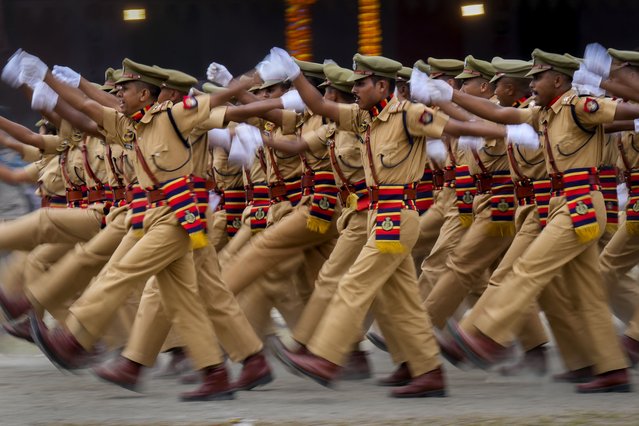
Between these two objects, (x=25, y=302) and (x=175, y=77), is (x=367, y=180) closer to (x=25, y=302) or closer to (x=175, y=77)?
(x=175, y=77)

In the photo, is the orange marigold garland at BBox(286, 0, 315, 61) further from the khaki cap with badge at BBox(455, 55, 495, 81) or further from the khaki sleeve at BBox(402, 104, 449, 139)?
the khaki sleeve at BBox(402, 104, 449, 139)

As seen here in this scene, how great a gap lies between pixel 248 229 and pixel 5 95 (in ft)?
26.1

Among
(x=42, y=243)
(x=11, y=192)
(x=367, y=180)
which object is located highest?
(x=367, y=180)

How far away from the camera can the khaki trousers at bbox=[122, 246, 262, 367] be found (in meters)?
8.11

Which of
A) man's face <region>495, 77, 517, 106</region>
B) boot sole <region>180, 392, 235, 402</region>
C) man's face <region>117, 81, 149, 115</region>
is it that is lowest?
boot sole <region>180, 392, 235, 402</region>

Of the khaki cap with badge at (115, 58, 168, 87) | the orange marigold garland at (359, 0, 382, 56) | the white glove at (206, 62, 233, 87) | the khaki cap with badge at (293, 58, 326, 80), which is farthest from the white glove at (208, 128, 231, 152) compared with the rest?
the orange marigold garland at (359, 0, 382, 56)

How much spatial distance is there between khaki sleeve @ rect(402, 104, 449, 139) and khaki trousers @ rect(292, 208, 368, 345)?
2.53 ft

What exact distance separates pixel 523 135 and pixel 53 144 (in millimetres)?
3605

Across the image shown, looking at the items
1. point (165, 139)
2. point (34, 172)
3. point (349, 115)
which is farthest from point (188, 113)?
point (34, 172)

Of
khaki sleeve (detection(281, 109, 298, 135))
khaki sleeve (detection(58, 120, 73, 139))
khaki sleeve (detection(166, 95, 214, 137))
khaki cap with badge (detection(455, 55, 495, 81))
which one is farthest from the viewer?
khaki sleeve (detection(58, 120, 73, 139))

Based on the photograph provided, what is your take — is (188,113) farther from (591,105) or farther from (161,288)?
(591,105)

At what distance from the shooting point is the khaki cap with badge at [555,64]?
8.16 m

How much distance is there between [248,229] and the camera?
9641 millimetres

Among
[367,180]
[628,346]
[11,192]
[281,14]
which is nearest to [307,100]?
[367,180]
